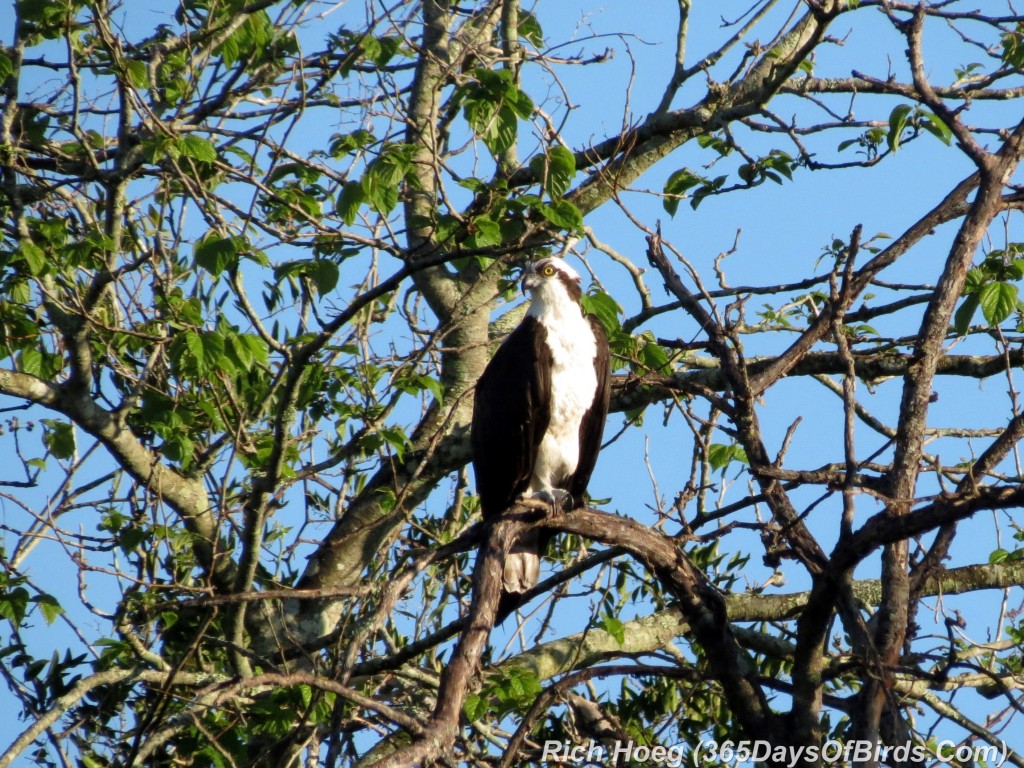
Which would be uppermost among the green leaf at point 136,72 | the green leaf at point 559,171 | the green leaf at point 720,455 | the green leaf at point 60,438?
the green leaf at point 136,72

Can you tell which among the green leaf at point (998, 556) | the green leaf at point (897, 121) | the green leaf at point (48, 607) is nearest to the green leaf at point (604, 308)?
the green leaf at point (897, 121)

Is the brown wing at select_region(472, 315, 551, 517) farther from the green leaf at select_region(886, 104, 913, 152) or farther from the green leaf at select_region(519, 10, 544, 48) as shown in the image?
the green leaf at select_region(519, 10, 544, 48)

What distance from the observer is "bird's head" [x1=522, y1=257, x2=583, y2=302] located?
5359 mm

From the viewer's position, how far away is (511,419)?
16.3ft

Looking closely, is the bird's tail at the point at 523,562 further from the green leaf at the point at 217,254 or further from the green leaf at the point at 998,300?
the green leaf at the point at 998,300

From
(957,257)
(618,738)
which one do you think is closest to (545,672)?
(618,738)

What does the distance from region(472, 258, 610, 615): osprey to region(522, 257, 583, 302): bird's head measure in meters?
0.01

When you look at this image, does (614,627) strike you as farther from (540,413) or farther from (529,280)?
(529,280)

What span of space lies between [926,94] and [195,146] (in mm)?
2787

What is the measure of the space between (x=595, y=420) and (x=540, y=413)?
1.10ft

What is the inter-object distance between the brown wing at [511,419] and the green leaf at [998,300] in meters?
1.79

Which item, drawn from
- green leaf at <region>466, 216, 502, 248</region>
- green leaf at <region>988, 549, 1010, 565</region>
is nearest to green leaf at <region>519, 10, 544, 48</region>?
green leaf at <region>466, 216, 502, 248</region>

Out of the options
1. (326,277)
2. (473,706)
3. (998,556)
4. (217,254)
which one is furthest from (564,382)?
Result: (998,556)

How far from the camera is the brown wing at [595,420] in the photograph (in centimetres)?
516
